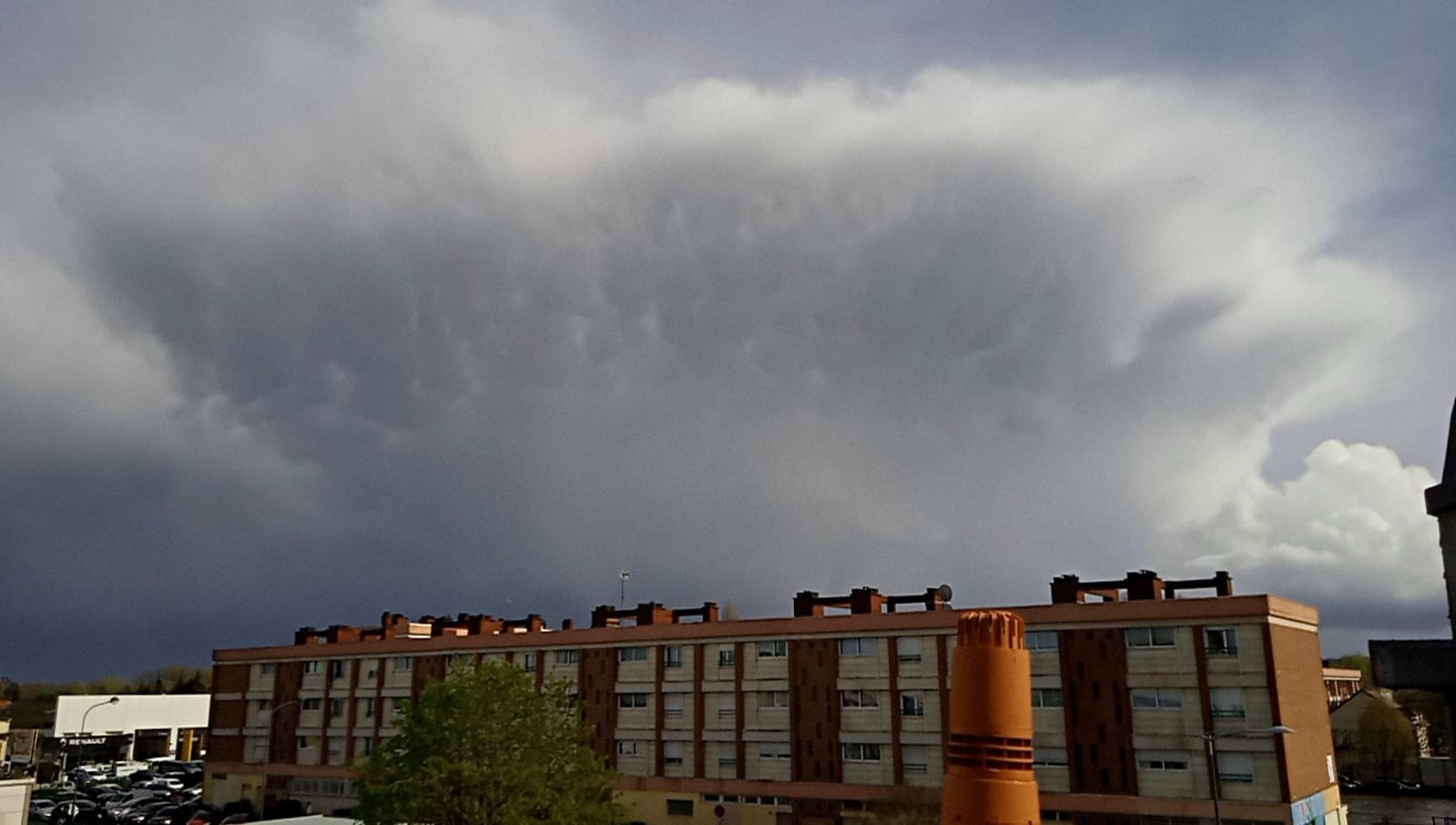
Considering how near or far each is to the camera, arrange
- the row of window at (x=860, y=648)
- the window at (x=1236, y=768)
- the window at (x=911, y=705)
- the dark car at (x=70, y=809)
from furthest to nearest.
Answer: the dark car at (x=70, y=809) < the window at (x=911, y=705) < the row of window at (x=860, y=648) < the window at (x=1236, y=768)

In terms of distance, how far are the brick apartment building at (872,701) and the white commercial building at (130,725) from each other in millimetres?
61436

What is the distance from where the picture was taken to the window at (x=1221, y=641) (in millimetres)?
53531

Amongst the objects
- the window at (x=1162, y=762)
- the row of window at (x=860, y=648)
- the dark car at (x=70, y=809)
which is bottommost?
the dark car at (x=70, y=809)

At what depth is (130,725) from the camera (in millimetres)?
138875

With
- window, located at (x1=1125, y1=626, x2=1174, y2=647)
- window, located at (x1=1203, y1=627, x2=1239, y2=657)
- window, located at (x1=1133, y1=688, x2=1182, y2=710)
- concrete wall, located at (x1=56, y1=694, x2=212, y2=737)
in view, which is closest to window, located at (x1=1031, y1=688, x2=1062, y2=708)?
window, located at (x1=1133, y1=688, x2=1182, y2=710)

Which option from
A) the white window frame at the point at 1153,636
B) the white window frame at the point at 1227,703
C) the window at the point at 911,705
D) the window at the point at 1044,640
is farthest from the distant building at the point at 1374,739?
the window at the point at 911,705

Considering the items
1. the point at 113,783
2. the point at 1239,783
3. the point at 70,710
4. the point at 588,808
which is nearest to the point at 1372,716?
the point at 1239,783

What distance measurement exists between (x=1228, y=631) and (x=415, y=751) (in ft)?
133

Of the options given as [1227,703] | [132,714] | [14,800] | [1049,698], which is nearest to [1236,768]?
[1227,703]

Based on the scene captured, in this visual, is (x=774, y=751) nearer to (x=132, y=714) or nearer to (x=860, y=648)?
(x=860, y=648)

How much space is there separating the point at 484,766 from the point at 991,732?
1275 inches

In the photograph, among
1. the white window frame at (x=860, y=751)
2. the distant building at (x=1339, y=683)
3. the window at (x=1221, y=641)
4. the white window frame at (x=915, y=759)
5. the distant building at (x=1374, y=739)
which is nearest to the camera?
the window at (x=1221, y=641)

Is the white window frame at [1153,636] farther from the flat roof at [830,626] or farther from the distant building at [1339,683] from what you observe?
the distant building at [1339,683]

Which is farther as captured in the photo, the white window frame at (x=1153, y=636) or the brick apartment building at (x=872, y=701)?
the white window frame at (x=1153, y=636)
